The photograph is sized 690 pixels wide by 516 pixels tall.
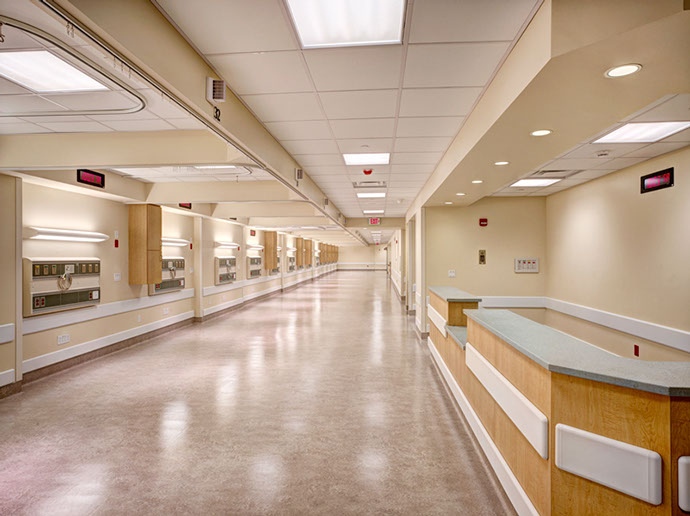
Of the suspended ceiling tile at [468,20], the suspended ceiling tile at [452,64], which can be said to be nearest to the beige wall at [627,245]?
the suspended ceiling tile at [452,64]

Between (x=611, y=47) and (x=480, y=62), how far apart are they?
900 mm

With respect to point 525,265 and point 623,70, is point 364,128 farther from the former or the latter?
point 525,265

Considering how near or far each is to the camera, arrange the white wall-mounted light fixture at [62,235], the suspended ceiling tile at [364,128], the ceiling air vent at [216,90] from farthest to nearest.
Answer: the white wall-mounted light fixture at [62,235] → the suspended ceiling tile at [364,128] → the ceiling air vent at [216,90]

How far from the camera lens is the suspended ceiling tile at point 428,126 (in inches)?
148

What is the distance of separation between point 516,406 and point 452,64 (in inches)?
92.3

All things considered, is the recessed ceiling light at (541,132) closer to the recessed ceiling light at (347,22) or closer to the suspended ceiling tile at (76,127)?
the recessed ceiling light at (347,22)

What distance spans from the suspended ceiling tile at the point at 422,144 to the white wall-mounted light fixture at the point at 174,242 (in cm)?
555

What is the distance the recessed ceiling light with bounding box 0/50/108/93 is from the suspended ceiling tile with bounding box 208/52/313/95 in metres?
1.03

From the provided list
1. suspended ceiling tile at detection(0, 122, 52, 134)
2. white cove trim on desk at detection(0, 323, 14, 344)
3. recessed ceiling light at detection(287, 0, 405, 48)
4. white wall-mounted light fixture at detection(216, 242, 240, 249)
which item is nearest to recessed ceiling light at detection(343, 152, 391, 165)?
recessed ceiling light at detection(287, 0, 405, 48)

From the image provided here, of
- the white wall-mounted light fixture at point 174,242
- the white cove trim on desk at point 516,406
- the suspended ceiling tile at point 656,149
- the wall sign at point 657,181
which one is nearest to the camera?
the white cove trim on desk at point 516,406

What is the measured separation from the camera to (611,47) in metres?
1.89

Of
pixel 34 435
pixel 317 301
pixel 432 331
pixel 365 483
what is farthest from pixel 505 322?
pixel 317 301

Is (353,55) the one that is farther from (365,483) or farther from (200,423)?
(200,423)

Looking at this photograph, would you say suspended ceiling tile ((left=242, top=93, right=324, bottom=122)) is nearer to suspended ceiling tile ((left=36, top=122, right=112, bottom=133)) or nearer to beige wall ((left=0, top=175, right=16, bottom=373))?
suspended ceiling tile ((left=36, top=122, right=112, bottom=133))
